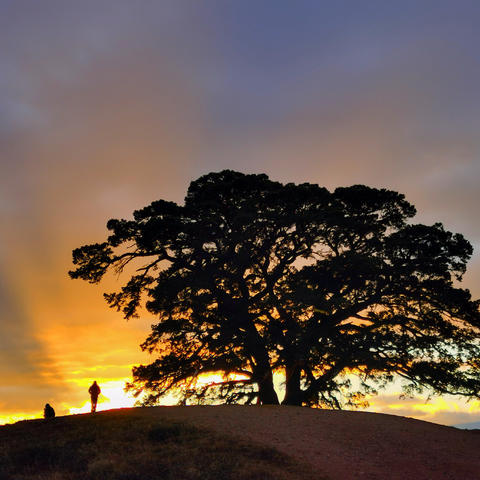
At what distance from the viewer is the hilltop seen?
15.8 meters

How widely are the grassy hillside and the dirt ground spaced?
1240 millimetres

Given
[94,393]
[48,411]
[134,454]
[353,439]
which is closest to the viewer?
[134,454]

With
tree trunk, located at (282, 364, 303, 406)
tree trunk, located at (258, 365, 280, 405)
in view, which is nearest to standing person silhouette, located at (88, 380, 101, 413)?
tree trunk, located at (258, 365, 280, 405)

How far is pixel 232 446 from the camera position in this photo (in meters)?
18.0

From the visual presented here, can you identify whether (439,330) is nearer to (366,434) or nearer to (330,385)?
(330,385)

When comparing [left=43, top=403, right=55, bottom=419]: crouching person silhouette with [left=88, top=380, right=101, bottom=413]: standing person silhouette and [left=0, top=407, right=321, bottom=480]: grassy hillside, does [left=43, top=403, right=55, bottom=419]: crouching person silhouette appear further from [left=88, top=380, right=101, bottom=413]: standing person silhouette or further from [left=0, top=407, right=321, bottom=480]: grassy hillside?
[left=0, top=407, right=321, bottom=480]: grassy hillside

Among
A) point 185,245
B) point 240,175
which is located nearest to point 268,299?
point 185,245

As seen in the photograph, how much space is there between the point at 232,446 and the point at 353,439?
5.27 meters

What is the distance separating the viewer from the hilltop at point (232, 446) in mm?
15812

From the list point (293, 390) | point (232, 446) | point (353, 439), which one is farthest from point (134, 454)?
A: point (293, 390)

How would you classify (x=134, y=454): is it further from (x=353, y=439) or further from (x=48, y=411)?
(x=48, y=411)

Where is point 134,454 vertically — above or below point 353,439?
above

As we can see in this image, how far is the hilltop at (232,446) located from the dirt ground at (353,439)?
0.14 ft

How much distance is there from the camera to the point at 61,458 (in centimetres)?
1656
